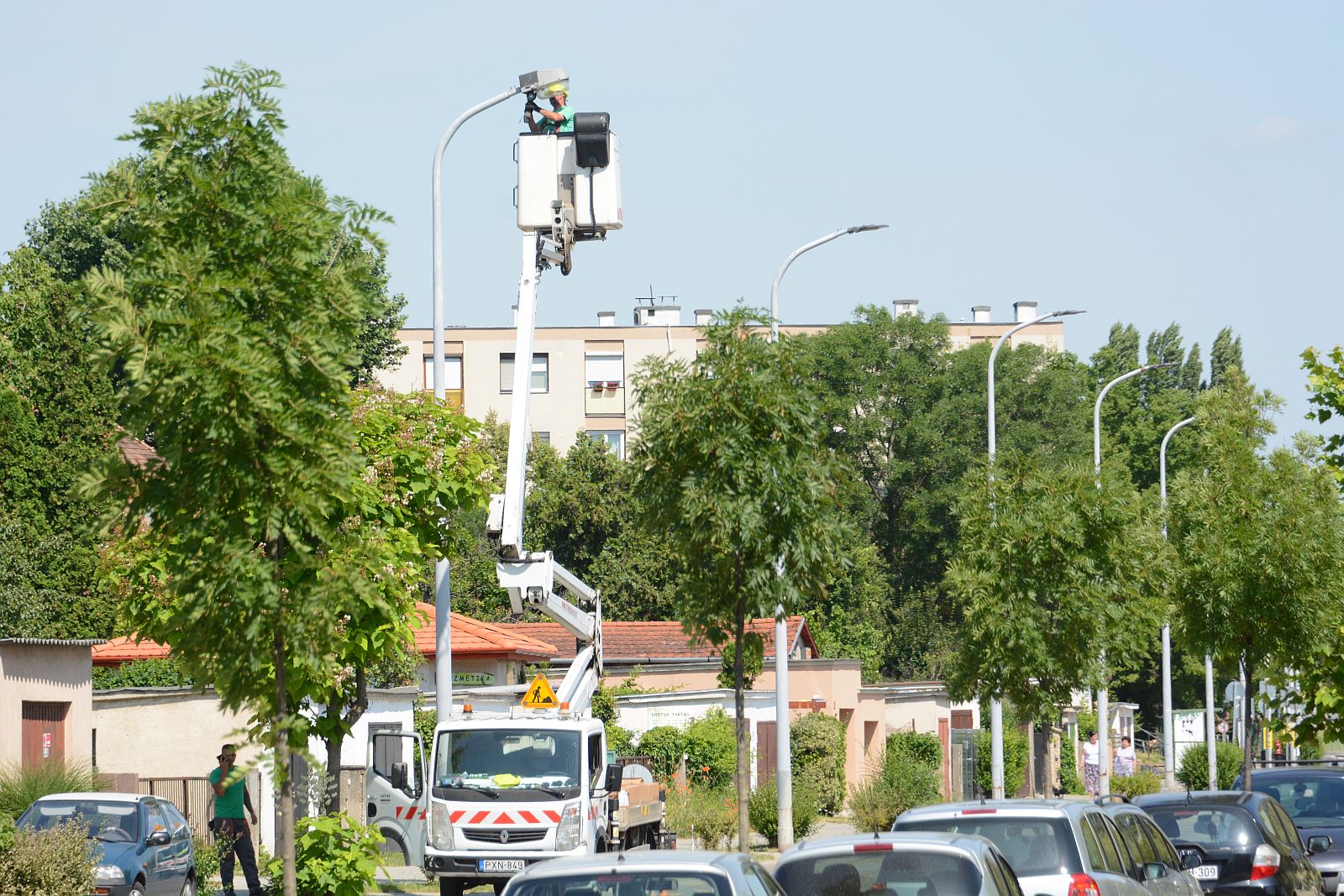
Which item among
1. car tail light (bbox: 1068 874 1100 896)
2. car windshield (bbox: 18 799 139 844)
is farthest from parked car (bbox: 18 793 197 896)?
car tail light (bbox: 1068 874 1100 896)

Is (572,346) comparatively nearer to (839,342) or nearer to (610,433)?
(610,433)

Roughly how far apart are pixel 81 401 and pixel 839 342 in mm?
32254

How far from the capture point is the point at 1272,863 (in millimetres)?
15867

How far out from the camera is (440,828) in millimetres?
20078

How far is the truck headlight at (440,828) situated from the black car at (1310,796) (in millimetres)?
9308

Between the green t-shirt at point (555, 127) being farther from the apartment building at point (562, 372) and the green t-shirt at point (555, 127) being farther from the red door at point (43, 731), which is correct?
the apartment building at point (562, 372)

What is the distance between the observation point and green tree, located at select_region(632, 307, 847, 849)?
19578 mm

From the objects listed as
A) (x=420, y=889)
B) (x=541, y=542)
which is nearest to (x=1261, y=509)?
(x=420, y=889)

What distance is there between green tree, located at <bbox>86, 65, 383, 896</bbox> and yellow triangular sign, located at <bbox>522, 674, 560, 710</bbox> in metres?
12.2

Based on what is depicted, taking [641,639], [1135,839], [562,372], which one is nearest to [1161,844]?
[1135,839]

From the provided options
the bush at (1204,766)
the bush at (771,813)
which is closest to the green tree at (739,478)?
the bush at (771,813)

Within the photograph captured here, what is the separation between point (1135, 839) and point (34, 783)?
13375 millimetres

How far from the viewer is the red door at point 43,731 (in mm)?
23094

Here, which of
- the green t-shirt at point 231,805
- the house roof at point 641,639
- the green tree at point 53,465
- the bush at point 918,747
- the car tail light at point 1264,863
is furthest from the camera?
the house roof at point 641,639
